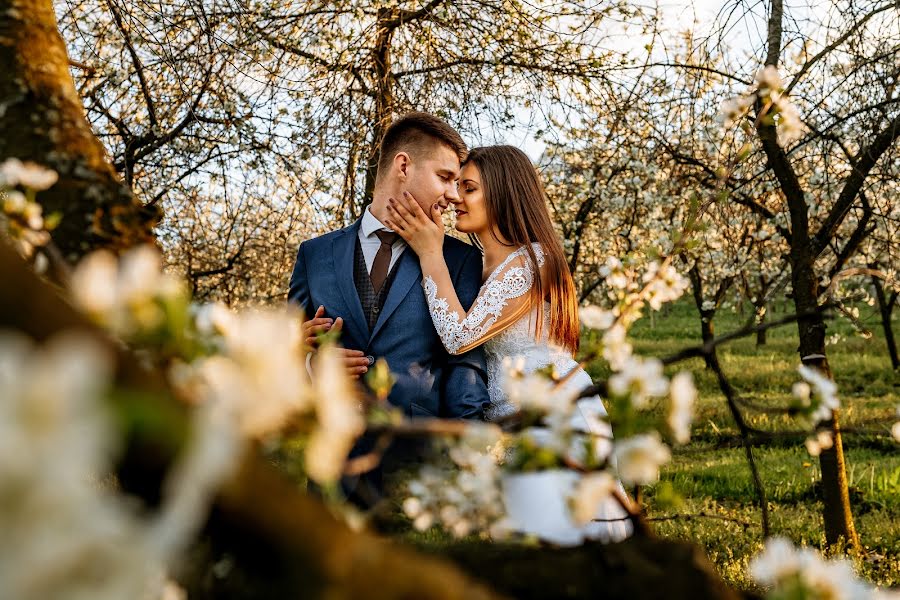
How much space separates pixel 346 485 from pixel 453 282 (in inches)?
40.6

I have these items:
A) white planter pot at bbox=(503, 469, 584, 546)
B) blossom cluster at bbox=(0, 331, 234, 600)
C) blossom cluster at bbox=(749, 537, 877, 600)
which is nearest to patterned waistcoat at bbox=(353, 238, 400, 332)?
white planter pot at bbox=(503, 469, 584, 546)

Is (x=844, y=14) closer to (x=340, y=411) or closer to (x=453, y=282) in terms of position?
(x=453, y=282)

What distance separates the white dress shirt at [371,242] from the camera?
3262mm

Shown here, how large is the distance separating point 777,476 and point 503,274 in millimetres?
4151

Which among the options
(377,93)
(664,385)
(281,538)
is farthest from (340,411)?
(377,93)

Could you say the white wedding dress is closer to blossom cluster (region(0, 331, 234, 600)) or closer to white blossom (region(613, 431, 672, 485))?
white blossom (region(613, 431, 672, 485))

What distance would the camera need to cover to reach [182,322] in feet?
2.05

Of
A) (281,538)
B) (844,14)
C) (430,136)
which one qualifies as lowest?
(281,538)

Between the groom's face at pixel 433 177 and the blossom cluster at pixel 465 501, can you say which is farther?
the groom's face at pixel 433 177

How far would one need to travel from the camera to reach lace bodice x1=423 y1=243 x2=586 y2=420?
9.50 ft

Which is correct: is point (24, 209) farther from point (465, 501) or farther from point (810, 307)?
point (810, 307)

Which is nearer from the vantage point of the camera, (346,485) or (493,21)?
(346,485)

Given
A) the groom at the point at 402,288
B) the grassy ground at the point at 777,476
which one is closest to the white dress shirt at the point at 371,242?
the groom at the point at 402,288

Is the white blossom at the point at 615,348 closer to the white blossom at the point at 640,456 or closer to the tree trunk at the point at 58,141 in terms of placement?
the white blossom at the point at 640,456
